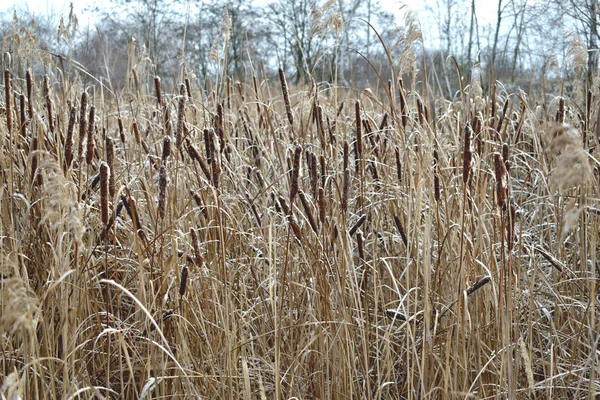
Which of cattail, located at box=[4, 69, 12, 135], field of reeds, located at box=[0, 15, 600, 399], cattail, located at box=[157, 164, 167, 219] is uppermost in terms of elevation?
cattail, located at box=[4, 69, 12, 135]

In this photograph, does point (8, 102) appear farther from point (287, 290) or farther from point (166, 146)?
point (287, 290)

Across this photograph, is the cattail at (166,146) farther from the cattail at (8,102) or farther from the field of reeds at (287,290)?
the cattail at (8,102)

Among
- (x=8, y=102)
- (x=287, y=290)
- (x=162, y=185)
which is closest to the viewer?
(x=162, y=185)

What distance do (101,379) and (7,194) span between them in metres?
0.58

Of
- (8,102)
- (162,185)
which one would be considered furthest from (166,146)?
(8,102)

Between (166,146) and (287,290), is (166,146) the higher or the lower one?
the higher one

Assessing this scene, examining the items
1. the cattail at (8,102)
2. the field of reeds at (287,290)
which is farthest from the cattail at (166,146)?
the cattail at (8,102)

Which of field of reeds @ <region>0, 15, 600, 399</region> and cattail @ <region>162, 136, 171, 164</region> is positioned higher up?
cattail @ <region>162, 136, 171, 164</region>

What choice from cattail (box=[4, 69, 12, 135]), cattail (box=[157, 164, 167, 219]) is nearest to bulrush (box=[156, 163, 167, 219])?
cattail (box=[157, 164, 167, 219])

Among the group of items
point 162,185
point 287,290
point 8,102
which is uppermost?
point 8,102

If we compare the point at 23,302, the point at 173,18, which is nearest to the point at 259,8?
the point at 173,18

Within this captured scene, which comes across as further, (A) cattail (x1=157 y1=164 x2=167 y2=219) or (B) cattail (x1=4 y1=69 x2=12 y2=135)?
(B) cattail (x1=4 y1=69 x2=12 y2=135)

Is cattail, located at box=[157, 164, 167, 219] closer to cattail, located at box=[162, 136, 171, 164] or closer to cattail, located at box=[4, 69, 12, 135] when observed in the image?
cattail, located at box=[162, 136, 171, 164]

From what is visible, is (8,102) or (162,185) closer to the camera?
(162,185)
